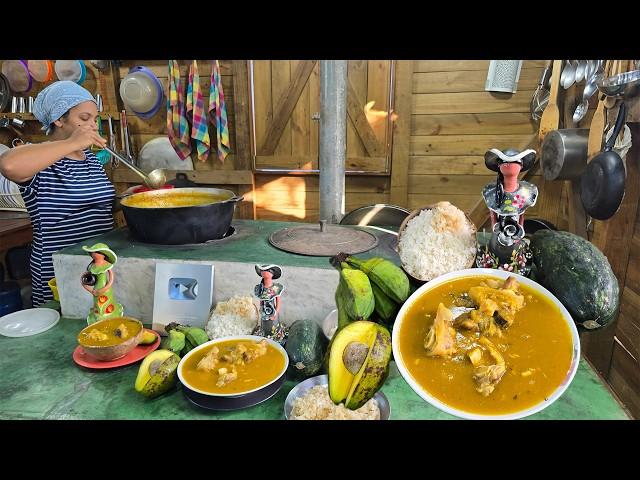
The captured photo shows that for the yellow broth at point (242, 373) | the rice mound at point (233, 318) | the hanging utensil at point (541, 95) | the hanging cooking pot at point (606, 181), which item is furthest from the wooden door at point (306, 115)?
the yellow broth at point (242, 373)

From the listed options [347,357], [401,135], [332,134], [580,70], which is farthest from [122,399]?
[401,135]

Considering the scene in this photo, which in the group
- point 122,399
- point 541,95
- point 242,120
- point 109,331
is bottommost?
point 122,399

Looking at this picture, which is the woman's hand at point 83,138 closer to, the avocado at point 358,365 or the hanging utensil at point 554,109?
the avocado at point 358,365

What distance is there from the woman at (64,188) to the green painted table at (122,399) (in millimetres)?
715

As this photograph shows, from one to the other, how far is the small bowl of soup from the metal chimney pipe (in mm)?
1145

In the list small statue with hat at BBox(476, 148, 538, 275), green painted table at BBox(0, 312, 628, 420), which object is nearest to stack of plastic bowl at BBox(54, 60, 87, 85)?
green painted table at BBox(0, 312, 628, 420)

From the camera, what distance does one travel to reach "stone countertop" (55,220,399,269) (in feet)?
4.67

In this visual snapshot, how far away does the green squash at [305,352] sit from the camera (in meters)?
1.17

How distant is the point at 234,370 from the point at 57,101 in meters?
1.54

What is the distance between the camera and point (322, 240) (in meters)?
1.61

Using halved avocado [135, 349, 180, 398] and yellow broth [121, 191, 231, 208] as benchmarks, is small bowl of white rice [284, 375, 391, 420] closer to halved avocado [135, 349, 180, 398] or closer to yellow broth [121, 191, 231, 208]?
halved avocado [135, 349, 180, 398]

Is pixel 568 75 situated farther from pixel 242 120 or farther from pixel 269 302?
pixel 242 120

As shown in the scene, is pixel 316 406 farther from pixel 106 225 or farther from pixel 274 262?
pixel 106 225

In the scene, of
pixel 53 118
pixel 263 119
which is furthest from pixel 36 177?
pixel 263 119
